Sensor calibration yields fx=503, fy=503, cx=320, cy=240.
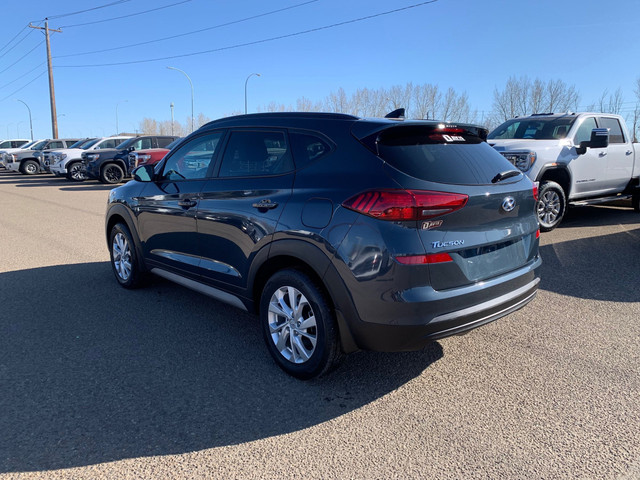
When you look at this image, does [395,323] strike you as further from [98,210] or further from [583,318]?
[98,210]

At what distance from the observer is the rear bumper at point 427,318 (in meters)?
2.87

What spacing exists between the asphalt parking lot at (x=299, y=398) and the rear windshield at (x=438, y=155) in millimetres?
1375

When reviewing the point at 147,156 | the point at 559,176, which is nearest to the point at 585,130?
the point at 559,176

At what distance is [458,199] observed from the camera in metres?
2.97

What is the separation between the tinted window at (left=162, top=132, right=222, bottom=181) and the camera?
4344 mm

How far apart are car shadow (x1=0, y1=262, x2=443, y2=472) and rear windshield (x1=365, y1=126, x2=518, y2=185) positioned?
1401 mm

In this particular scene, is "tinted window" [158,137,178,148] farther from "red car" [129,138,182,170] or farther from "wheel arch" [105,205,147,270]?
"wheel arch" [105,205,147,270]

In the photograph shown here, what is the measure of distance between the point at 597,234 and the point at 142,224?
7.07m

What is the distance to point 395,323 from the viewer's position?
288 cm

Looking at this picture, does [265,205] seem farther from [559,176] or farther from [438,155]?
[559,176]

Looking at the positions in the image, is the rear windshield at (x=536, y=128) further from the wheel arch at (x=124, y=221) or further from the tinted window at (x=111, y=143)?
the tinted window at (x=111, y=143)

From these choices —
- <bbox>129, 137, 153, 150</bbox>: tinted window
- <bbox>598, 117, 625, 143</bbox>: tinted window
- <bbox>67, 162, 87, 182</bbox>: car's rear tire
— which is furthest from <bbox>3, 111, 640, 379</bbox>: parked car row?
<bbox>67, 162, 87, 182</bbox>: car's rear tire

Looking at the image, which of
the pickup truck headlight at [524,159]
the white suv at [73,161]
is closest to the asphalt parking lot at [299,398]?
the pickup truck headlight at [524,159]

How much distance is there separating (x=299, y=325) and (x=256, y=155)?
1.36 meters
